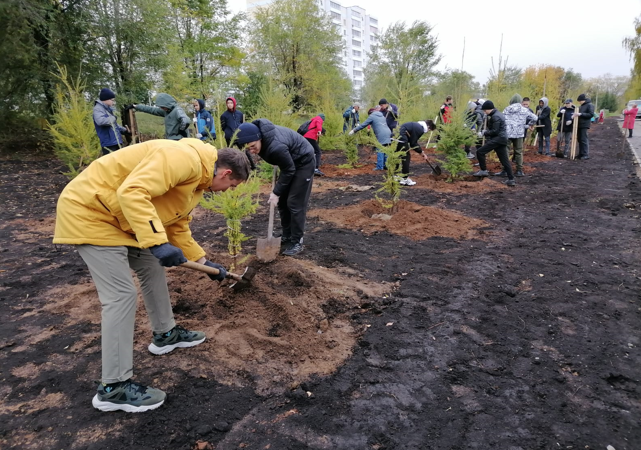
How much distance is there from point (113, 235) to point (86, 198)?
0.82 ft

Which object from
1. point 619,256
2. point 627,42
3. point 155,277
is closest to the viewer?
point 155,277

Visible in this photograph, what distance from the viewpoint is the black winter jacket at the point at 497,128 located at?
8.66 meters

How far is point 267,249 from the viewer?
167 inches

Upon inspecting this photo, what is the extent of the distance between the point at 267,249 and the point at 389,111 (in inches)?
279

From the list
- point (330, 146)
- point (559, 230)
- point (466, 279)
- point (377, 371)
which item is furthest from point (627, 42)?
point (377, 371)

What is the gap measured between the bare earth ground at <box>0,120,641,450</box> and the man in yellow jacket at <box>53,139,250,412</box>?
33 cm

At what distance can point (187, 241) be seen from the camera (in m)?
2.84

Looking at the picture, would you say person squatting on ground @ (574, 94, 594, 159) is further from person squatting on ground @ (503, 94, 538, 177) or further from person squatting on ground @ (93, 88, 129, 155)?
person squatting on ground @ (93, 88, 129, 155)

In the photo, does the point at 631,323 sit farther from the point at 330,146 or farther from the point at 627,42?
the point at 627,42

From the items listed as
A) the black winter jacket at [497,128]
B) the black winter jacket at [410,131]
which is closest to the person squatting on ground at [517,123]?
the black winter jacket at [497,128]

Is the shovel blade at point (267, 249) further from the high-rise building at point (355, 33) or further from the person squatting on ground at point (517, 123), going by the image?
the high-rise building at point (355, 33)

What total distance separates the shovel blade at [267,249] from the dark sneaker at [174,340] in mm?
1291

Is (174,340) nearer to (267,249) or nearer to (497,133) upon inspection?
(267,249)

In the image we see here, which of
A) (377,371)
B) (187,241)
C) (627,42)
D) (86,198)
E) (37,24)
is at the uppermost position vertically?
(627,42)
